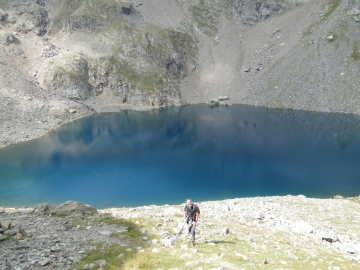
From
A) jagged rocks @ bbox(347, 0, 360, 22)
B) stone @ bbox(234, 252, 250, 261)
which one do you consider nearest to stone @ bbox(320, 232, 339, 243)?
stone @ bbox(234, 252, 250, 261)

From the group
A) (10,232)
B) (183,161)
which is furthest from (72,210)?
(183,161)

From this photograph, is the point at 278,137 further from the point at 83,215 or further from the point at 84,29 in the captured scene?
the point at 84,29

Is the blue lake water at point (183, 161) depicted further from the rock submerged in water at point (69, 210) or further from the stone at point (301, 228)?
the stone at point (301, 228)

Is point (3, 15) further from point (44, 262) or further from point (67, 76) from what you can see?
point (44, 262)

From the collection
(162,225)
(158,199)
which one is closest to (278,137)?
(158,199)

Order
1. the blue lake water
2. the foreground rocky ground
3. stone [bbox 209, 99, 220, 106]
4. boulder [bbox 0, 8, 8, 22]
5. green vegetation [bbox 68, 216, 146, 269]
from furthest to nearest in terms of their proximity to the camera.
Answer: stone [bbox 209, 99, 220, 106] → boulder [bbox 0, 8, 8, 22] → the blue lake water → the foreground rocky ground → green vegetation [bbox 68, 216, 146, 269]

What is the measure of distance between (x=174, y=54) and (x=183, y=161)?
107474 millimetres

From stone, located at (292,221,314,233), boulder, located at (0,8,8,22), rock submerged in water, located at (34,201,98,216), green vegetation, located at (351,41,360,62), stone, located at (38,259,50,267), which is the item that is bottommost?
stone, located at (38,259,50,267)

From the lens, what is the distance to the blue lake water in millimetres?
52875

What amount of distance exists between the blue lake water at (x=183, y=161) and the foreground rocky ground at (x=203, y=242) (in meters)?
22.9

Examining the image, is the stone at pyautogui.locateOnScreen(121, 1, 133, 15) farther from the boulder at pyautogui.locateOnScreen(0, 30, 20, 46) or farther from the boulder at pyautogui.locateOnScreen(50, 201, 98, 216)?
the boulder at pyautogui.locateOnScreen(50, 201, 98, 216)

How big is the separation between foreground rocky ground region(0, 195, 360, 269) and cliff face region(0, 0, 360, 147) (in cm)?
9019

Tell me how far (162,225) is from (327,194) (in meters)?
38.0

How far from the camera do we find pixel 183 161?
7112cm
